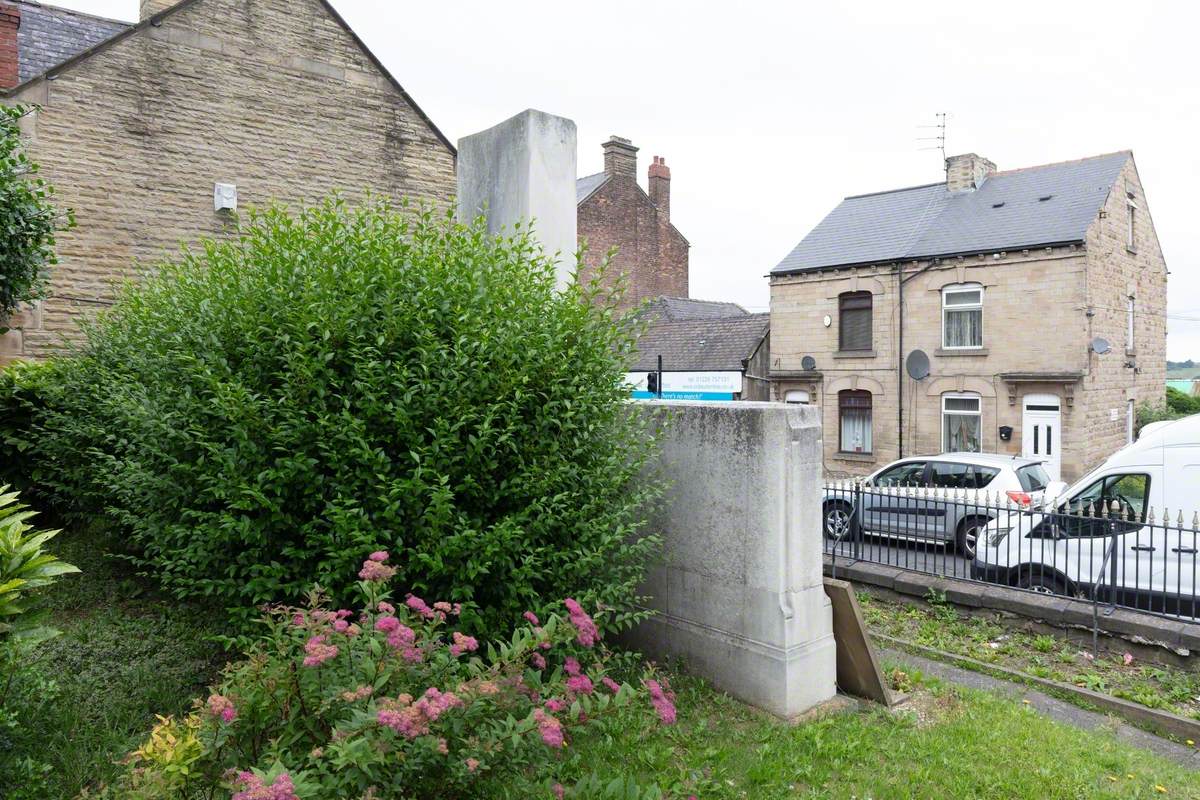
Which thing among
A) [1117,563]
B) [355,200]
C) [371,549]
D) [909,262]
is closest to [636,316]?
[371,549]

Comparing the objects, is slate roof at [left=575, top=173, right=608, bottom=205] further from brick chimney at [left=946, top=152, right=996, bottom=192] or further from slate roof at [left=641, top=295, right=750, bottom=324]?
brick chimney at [left=946, top=152, right=996, bottom=192]

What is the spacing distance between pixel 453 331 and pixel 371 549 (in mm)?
1295

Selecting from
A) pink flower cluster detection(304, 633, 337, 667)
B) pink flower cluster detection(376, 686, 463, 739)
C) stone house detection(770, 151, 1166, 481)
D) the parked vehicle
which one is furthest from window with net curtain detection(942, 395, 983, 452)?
pink flower cluster detection(304, 633, 337, 667)

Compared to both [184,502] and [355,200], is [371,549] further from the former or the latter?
[355,200]

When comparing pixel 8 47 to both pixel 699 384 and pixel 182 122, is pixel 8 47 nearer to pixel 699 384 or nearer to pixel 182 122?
pixel 182 122

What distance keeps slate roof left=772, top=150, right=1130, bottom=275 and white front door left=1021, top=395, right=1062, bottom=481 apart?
4.21 meters

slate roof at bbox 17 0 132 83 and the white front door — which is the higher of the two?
slate roof at bbox 17 0 132 83

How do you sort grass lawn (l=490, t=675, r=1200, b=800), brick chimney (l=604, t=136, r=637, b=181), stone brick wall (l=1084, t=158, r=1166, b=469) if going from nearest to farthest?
1. grass lawn (l=490, t=675, r=1200, b=800)
2. stone brick wall (l=1084, t=158, r=1166, b=469)
3. brick chimney (l=604, t=136, r=637, b=181)

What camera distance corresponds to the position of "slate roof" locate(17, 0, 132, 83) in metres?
14.3

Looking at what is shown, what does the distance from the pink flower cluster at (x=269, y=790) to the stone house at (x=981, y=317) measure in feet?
74.9

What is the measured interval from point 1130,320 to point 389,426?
2665 centimetres

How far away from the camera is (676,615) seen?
6219 millimetres

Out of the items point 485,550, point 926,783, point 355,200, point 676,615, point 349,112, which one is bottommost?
point 926,783

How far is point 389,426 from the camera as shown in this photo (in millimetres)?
4613
